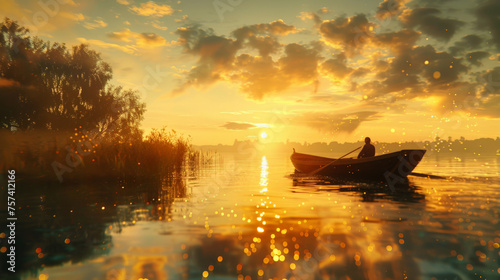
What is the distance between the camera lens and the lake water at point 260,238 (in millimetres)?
5434

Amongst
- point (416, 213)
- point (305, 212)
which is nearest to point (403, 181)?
point (416, 213)

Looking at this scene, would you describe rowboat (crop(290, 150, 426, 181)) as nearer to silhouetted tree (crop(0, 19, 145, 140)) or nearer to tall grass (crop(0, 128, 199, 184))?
tall grass (crop(0, 128, 199, 184))

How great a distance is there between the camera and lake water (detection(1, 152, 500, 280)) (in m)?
5.43

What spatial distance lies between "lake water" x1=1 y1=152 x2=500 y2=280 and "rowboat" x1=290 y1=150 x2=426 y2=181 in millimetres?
4717

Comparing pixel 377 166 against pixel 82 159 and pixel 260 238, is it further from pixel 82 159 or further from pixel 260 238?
pixel 82 159

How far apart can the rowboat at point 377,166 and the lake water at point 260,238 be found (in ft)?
15.5

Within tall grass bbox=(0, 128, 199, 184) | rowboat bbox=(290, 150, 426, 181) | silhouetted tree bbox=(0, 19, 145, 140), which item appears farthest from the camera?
silhouetted tree bbox=(0, 19, 145, 140)

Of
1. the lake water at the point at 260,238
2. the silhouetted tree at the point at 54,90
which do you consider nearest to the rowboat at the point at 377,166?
the lake water at the point at 260,238

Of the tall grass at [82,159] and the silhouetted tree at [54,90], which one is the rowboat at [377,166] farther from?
the silhouetted tree at [54,90]

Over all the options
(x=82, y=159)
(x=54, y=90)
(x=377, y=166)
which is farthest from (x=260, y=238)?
(x=54, y=90)

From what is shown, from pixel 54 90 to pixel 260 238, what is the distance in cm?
3299


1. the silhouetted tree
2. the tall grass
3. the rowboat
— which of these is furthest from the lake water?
the silhouetted tree

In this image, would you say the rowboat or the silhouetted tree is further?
the silhouetted tree

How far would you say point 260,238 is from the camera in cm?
722
